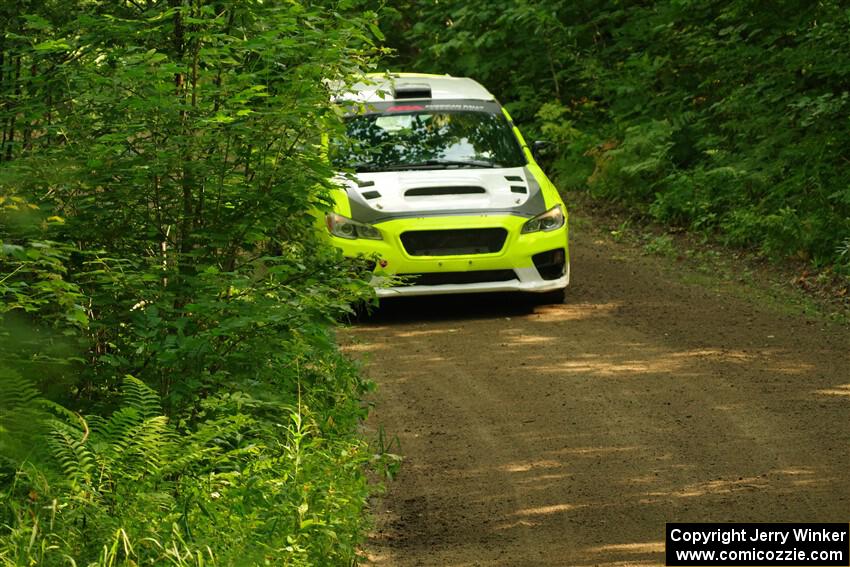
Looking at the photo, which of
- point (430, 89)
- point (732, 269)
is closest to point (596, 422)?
point (430, 89)

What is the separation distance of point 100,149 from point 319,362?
2146 mm

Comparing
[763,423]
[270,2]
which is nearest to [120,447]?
[270,2]

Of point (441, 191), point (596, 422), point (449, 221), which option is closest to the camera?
point (596, 422)

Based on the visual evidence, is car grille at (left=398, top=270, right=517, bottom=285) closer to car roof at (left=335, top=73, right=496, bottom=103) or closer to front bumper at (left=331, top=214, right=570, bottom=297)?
front bumper at (left=331, top=214, right=570, bottom=297)

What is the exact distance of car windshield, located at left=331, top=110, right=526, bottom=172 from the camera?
38.1ft

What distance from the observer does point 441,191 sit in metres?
11.2

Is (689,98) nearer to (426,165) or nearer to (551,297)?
(551,297)

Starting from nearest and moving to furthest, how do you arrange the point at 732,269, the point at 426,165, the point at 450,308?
the point at 426,165, the point at 450,308, the point at 732,269

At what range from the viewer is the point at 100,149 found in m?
5.72

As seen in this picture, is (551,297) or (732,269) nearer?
(551,297)

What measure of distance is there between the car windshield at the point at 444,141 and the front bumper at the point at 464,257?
0.85m

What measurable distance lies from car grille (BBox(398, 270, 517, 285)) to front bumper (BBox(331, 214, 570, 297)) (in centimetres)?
2

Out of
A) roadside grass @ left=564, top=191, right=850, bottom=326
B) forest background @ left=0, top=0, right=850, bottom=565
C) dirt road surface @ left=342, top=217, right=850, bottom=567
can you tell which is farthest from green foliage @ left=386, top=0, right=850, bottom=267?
forest background @ left=0, top=0, right=850, bottom=565

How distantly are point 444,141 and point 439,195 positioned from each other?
1.00 m
